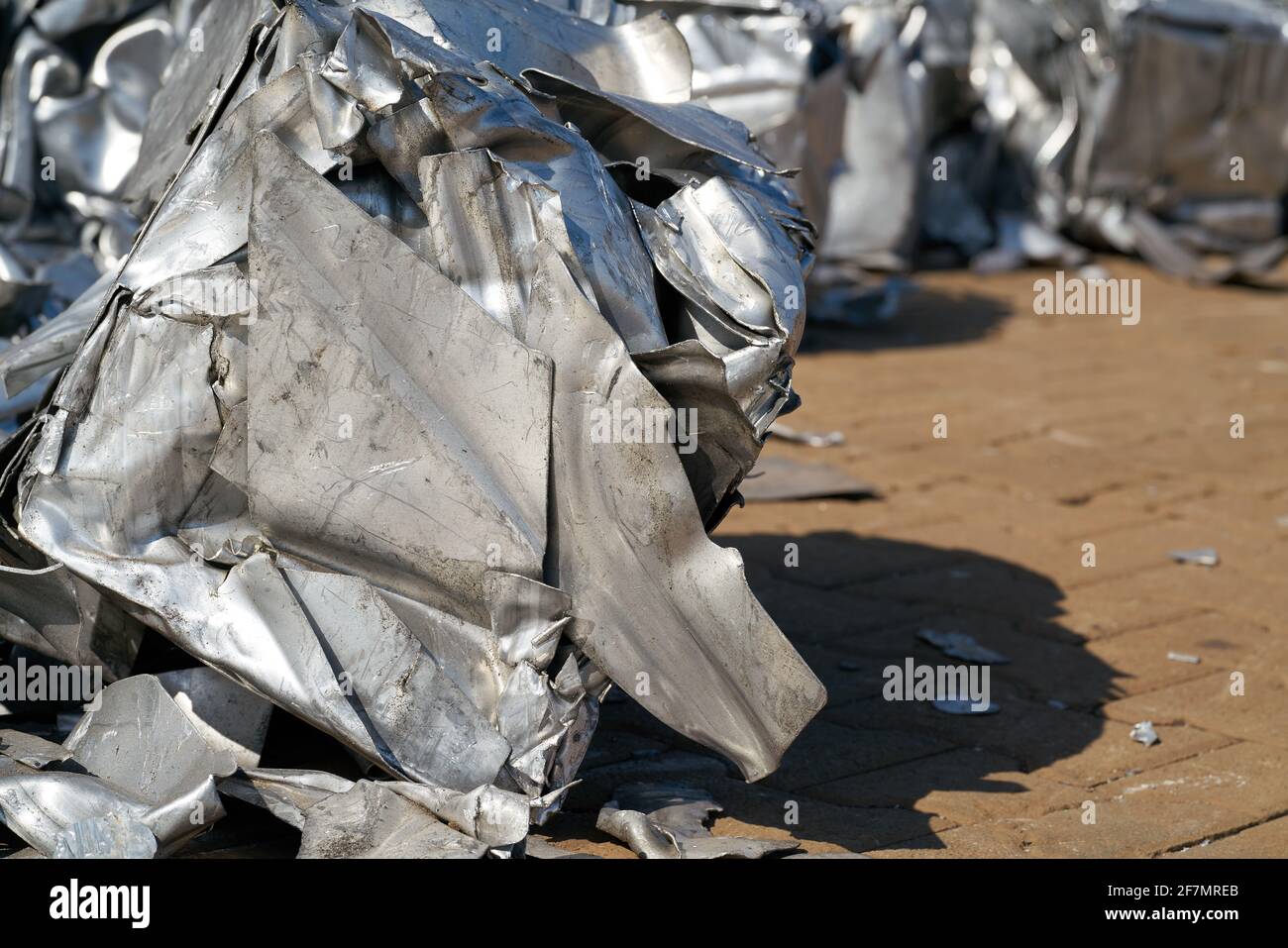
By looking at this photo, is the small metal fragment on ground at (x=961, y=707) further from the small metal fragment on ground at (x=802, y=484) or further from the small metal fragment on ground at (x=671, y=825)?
the small metal fragment on ground at (x=802, y=484)

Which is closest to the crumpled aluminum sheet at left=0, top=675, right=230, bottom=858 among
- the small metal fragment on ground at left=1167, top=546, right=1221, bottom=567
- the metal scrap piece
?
the metal scrap piece

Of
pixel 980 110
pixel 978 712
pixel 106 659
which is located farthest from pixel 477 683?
pixel 980 110

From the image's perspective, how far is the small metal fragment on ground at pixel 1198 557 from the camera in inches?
181

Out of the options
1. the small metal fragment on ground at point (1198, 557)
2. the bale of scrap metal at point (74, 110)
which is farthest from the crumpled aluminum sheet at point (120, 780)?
the small metal fragment on ground at point (1198, 557)

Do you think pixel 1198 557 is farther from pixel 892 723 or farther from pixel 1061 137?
pixel 1061 137

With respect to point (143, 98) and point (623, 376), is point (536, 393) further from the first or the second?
point (143, 98)

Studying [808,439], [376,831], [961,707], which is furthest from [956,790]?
[808,439]

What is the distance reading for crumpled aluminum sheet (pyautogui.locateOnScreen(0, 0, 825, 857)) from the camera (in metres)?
2.66

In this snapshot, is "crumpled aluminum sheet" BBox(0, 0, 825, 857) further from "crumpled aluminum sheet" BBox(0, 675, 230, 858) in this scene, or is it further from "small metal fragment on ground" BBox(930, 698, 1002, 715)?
"small metal fragment on ground" BBox(930, 698, 1002, 715)

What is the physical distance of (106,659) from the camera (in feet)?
9.88

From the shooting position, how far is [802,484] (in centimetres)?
527

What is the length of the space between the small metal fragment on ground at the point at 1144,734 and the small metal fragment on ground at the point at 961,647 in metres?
0.47

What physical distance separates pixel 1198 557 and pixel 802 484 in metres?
1.30

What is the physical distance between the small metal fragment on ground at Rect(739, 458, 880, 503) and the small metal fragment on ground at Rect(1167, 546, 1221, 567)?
102 centimetres
